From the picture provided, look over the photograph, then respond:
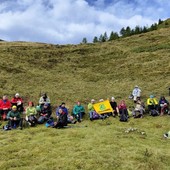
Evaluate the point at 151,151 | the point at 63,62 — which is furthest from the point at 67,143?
the point at 63,62

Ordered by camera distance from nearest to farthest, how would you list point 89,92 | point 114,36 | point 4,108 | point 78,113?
point 4,108
point 78,113
point 89,92
point 114,36

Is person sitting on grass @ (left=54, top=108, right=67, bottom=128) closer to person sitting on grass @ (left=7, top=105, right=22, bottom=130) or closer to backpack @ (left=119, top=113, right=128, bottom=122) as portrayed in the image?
person sitting on grass @ (left=7, top=105, right=22, bottom=130)

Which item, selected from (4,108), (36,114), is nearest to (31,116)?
(36,114)

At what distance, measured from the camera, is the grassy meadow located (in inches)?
535

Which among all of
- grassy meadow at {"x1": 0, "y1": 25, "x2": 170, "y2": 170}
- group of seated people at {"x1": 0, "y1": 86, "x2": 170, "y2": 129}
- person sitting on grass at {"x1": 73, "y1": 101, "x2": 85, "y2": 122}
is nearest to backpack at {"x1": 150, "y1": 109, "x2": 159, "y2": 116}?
group of seated people at {"x1": 0, "y1": 86, "x2": 170, "y2": 129}

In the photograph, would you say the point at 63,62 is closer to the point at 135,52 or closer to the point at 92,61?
the point at 92,61

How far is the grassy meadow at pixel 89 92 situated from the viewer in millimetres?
13602

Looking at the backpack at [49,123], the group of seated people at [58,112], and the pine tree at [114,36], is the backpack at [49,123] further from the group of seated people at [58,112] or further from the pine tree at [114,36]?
the pine tree at [114,36]

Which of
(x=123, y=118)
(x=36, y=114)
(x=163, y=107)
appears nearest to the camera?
(x=36, y=114)

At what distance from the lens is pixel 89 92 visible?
3359 centimetres

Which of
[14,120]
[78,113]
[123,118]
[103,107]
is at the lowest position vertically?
[123,118]

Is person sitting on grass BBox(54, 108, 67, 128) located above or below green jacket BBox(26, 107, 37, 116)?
below

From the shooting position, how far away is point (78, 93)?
32844mm

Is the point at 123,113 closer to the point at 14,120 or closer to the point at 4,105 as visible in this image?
the point at 14,120
